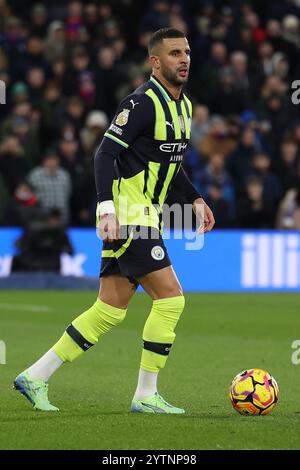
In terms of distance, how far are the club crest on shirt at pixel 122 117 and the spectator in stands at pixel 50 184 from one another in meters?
10.9

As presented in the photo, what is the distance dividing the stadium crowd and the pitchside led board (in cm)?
51

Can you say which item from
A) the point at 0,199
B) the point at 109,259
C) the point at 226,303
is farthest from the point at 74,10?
the point at 109,259

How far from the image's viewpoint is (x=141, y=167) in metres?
7.56

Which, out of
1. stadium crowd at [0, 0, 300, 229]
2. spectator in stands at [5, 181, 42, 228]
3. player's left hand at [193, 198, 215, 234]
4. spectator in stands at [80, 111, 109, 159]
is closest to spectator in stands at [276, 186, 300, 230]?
stadium crowd at [0, 0, 300, 229]

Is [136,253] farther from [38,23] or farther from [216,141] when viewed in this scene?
[38,23]

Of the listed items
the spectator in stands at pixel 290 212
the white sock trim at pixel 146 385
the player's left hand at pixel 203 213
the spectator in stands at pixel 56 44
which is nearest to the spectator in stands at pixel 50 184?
the spectator in stands at pixel 56 44

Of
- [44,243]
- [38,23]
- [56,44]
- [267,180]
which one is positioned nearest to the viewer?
[44,243]

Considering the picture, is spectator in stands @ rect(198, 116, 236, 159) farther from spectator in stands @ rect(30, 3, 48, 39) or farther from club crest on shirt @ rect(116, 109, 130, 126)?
club crest on shirt @ rect(116, 109, 130, 126)

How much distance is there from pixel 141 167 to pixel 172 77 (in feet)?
1.96

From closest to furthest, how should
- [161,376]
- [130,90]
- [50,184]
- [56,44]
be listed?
[161,376]
[50,184]
[130,90]
[56,44]

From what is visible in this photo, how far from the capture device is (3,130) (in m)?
19.4

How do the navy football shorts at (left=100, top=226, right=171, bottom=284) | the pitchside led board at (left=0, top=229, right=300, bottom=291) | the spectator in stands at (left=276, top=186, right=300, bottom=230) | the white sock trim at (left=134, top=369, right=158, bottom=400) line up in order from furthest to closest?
the spectator in stands at (left=276, top=186, right=300, bottom=230) < the pitchside led board at (left=0, top=229, right=300, bottom=291) < the white sock trim at (left=134, top=369, right=158, bottom=400) < the navy football shorts at (left=100, top=226, right=171, bottom=284)

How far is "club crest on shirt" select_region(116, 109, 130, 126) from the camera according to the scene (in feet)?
24.3

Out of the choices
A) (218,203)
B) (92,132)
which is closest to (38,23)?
(92,132)
